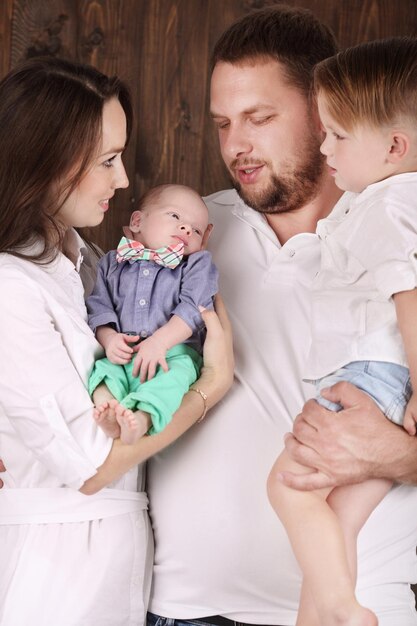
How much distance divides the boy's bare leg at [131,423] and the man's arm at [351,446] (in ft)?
0.92

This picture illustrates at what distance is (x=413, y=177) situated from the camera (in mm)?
1756

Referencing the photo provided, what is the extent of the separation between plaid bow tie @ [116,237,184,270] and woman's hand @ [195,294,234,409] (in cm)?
13

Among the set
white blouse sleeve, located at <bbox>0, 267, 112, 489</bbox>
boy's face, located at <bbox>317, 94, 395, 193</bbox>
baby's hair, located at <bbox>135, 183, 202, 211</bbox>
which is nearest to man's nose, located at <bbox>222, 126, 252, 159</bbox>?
baby's hair, located at <bbox>135, 183, 202, 211</bbox>

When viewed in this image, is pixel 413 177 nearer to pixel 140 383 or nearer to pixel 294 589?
pixel 140 383

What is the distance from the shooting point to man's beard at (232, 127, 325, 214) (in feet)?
7.91

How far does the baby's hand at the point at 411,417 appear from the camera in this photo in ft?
5.71

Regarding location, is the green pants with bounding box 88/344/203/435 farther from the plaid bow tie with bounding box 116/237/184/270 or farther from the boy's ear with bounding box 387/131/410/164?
the boy's ear with bounding box 387/131/410/164

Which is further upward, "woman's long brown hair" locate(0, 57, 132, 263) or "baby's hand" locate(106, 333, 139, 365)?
"woman's long brown hair" locate(0, 57, 132, 263)

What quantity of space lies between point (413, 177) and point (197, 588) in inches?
38.1

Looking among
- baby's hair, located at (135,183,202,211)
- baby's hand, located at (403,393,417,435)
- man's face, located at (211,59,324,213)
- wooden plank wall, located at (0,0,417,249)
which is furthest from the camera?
wooden plank wall, located at (0,0,417,249)

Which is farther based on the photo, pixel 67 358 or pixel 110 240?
pixel 110 240

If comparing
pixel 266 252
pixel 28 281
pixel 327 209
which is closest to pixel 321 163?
pixel 327 209

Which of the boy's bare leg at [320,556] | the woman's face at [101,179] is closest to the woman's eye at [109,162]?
the woman's face at [101,179]

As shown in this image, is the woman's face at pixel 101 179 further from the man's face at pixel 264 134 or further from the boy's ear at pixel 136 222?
the man's face at pixel 264 134
